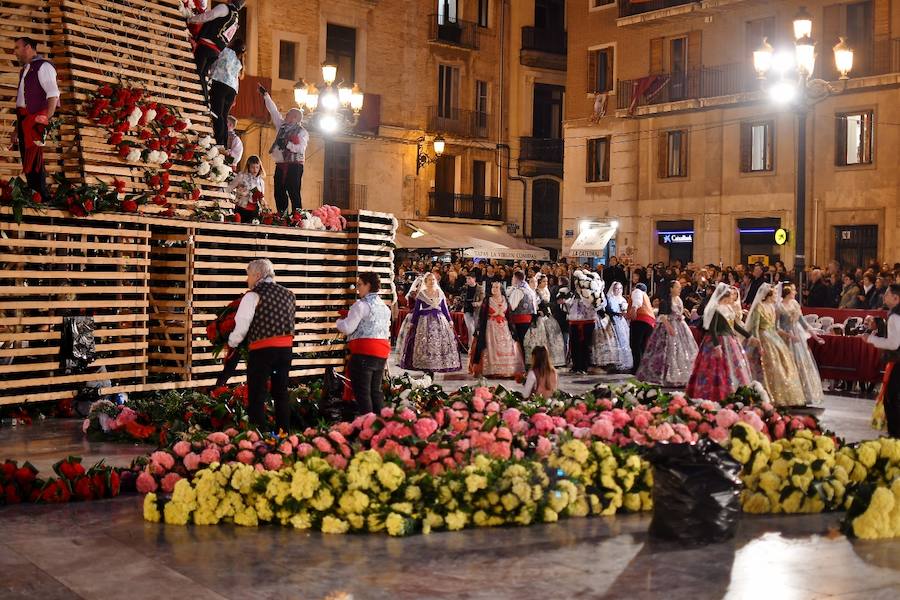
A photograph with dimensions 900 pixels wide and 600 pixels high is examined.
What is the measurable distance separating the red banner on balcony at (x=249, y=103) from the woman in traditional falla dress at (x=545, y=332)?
16406 mm

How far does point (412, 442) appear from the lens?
28.7 feet

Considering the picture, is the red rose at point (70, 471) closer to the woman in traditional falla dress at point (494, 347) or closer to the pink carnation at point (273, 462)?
the pink carnation at point (273, 462)

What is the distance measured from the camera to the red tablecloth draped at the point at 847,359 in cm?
1770

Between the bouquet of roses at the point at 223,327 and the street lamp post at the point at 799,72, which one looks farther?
the street lamp post at the point at 799,72

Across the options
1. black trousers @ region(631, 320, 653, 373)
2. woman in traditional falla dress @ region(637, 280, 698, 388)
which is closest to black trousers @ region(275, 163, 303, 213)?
woman in traditional falla dress @ region(637, 280, 698, 388)

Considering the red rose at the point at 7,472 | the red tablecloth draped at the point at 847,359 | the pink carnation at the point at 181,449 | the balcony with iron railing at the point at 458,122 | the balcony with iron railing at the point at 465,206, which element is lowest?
the red rose at the point at 7,472

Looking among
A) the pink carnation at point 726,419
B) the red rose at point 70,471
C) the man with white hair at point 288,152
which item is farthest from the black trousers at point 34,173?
the pink carnation at point 726,419

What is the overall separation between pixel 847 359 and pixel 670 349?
2513 mm

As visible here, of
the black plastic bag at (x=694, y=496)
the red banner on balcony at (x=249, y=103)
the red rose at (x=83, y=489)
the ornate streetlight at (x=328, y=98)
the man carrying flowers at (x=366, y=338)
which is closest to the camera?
the black plastic bag at (x=694, y=496)

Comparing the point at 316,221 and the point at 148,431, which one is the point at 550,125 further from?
the point at 148,431

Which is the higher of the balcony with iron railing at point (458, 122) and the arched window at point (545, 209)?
the balcony with iron railing at point (458, 122)

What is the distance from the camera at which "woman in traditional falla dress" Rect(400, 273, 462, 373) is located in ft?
61.3

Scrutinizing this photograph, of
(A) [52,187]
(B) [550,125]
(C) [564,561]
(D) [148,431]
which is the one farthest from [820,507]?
(B) [550,125]

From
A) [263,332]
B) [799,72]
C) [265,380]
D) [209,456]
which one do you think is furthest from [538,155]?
[209,456]
